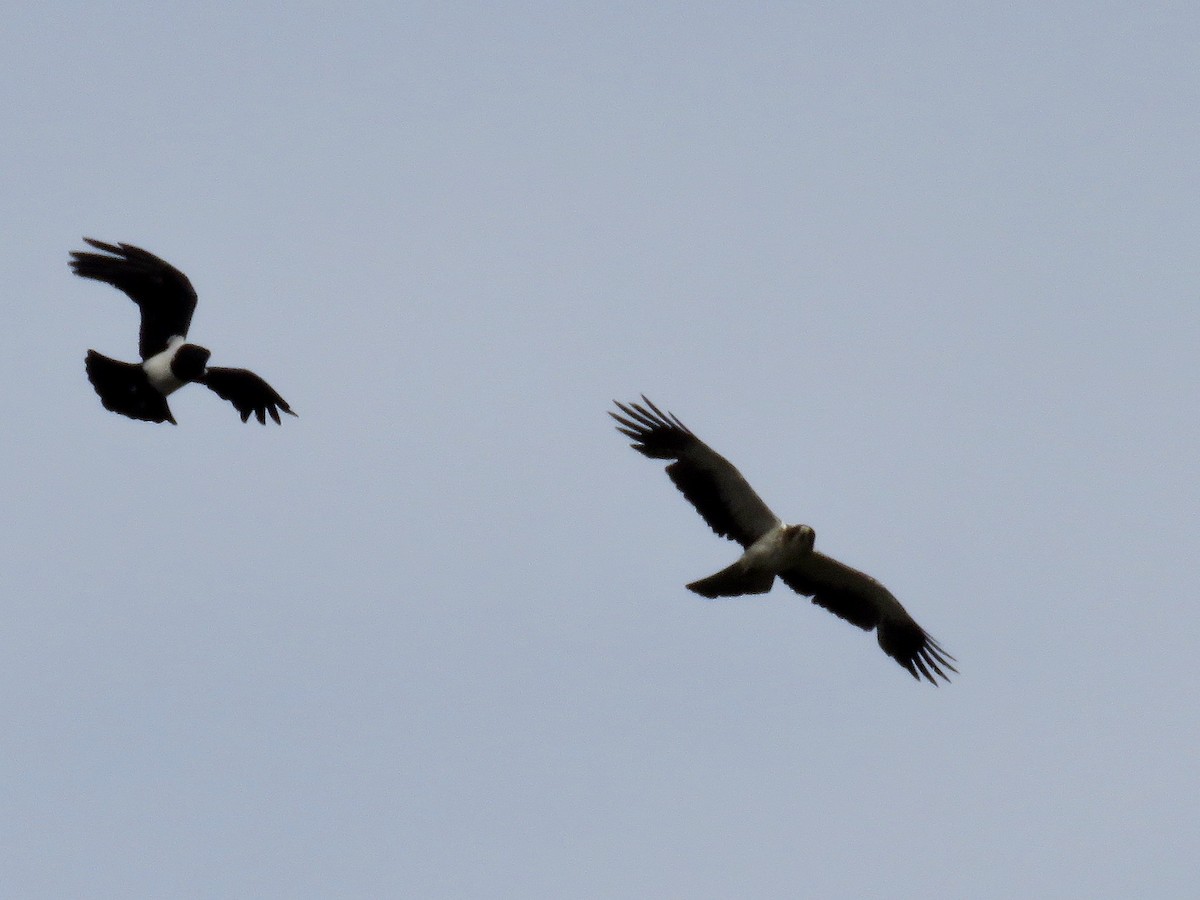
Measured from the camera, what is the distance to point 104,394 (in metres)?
14.0

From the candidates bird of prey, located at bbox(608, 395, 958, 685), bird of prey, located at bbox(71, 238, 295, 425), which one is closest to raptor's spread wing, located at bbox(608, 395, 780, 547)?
bird of prey, located at bbox(608, 395, 958, 685)

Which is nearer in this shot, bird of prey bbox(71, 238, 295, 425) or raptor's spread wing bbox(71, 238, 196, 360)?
bird of prey bbox(71, 238, 295, 425)

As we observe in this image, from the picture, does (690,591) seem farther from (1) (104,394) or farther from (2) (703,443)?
(1) (104,394)

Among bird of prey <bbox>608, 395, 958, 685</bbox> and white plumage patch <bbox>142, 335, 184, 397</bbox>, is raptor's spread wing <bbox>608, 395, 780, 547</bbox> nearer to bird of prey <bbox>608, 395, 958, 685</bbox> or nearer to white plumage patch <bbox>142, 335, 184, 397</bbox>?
bird of prey <bbox>608, 395, 958, 685</bbox>

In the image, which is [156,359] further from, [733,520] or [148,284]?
[733,520]

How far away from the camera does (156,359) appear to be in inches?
572

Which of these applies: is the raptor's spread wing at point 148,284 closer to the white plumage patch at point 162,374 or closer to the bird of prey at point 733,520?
the white plumage patch at point 162,374

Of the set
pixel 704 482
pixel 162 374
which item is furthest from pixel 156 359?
pixel 704 482

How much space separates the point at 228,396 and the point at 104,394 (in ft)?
3.62

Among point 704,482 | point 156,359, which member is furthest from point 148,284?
point 704,482

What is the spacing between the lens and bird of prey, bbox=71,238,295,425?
14047mm

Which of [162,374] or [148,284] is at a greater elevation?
[148,284]

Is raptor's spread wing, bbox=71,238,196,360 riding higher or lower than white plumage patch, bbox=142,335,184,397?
higher

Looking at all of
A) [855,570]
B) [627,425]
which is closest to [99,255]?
[627,425]
